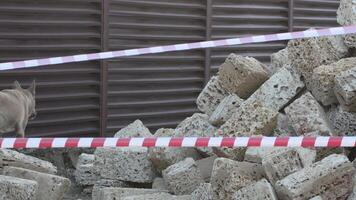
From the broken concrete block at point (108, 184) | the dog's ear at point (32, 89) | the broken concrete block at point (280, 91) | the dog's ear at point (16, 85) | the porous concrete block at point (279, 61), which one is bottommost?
the broken concrete block at point (108, 184)

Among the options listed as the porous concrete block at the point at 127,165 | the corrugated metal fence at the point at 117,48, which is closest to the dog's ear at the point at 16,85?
the corrugated metal fence at the point at 117,48

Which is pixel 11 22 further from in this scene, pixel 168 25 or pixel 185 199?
A: pixel 185 199

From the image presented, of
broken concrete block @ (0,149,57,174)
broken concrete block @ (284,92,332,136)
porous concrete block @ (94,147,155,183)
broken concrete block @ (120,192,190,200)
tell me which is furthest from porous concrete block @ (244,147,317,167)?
broken concrete block @ (0,149,57,174)

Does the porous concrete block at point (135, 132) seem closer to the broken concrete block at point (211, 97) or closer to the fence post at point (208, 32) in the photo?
the broken concrete block at point (211, 97)

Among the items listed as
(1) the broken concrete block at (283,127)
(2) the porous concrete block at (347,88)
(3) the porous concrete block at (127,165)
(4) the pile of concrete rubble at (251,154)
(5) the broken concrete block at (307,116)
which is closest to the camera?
(4) the pile of concrete rubble at (251,154)

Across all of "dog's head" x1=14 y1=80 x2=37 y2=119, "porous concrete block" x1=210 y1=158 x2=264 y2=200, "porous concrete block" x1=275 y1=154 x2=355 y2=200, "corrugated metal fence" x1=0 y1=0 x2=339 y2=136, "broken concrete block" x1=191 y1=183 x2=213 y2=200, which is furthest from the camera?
"corrugated metal fence" x1=0 y1=0 x2=339 y2=136

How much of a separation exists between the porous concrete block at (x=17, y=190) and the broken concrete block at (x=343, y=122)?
2.28 meters

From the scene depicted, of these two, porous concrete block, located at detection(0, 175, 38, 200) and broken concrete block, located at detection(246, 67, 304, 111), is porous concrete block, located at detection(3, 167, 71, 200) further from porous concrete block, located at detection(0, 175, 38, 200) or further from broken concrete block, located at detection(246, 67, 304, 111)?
broken concrete block, located at detection(246, 67, 304, 111)

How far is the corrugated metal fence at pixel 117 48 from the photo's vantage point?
24.4 feet

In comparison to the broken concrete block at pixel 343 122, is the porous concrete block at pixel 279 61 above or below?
above

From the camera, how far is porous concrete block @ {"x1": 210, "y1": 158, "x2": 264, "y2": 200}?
4.72 metres

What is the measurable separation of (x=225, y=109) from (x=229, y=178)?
1.14m

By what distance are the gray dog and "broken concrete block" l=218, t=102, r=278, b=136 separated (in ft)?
7.06

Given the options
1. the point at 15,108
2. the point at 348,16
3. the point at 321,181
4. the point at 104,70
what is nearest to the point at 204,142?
the point at 321,181
